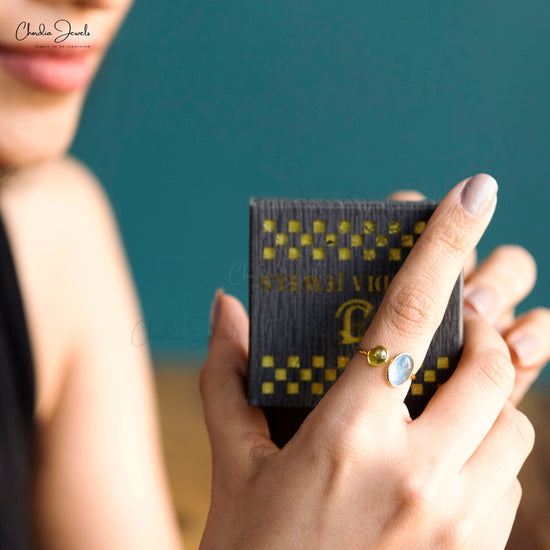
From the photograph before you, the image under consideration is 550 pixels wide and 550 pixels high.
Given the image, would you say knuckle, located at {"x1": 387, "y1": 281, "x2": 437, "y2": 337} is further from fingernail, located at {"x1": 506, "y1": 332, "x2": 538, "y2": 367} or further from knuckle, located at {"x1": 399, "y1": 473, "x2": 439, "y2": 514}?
fingernail, located at {"x1": 506, "y1": 332, "x2": 538, "y2": 367}

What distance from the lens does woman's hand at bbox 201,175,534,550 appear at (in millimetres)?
212

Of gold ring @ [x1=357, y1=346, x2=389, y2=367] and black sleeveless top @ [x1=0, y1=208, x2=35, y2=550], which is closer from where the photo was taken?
gold ring @ [x1=357, y1=346, x2=389, y2=367]

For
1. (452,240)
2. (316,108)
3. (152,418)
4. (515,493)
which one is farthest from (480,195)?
(152,418)

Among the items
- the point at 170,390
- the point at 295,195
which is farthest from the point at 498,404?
the point at 170,390

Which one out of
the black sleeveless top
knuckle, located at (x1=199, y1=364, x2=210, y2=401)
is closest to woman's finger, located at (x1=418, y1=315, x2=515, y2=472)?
knuckle, located at (x1=199, y1=364, x2=210, y2=401)

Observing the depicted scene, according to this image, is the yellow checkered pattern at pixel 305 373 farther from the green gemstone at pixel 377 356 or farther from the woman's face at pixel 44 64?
the woman's face at pixel 44 64

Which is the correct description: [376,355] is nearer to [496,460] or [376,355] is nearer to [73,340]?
[496,460]

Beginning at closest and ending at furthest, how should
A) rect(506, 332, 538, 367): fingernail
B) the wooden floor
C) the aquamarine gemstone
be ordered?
the aquamarine gemstone < rect(506, 332, 538, 367): fingernail < the wooden floor

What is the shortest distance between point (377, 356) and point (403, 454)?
0.12 feet

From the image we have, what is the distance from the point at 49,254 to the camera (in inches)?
17.6

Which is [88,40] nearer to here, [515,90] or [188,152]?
[188,152]

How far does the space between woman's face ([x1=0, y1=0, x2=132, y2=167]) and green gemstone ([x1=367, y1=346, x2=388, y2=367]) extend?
28 cm

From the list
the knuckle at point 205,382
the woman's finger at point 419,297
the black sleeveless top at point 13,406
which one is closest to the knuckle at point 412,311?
the woman's finger at point 419,297

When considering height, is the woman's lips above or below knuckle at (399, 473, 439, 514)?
above
